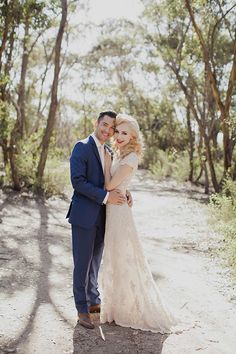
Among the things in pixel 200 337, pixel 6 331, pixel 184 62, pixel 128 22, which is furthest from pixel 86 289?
pixel 128 22

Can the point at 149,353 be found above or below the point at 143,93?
below

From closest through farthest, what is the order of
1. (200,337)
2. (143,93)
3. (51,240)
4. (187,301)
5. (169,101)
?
1. (200,337)
2. (187,301)
3. (51,240)
4. (169,101)
5. (143,93)

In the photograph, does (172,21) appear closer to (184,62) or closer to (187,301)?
(184,62)

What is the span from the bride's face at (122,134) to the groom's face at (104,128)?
52 mm

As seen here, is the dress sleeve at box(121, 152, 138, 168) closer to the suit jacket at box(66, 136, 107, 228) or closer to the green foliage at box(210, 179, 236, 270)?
the suit jacket at box(66, 136, 107, 228)

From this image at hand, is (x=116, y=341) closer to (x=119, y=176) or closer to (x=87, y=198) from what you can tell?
(x=87, y=198)

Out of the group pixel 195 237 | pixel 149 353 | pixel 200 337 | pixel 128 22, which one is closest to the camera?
pixel 149 353

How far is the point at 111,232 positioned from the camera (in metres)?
4.35

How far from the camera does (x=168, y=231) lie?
9.91 m

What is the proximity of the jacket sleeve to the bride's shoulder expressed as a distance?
363mm

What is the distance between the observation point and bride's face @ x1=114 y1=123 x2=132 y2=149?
4219 mm

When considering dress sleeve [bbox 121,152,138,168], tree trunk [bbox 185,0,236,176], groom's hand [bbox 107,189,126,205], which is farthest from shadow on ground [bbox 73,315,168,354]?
tree trunk [bbox 185,0,236,176]

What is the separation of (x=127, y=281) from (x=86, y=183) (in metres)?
1.07

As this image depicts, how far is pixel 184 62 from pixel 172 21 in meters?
1.66
